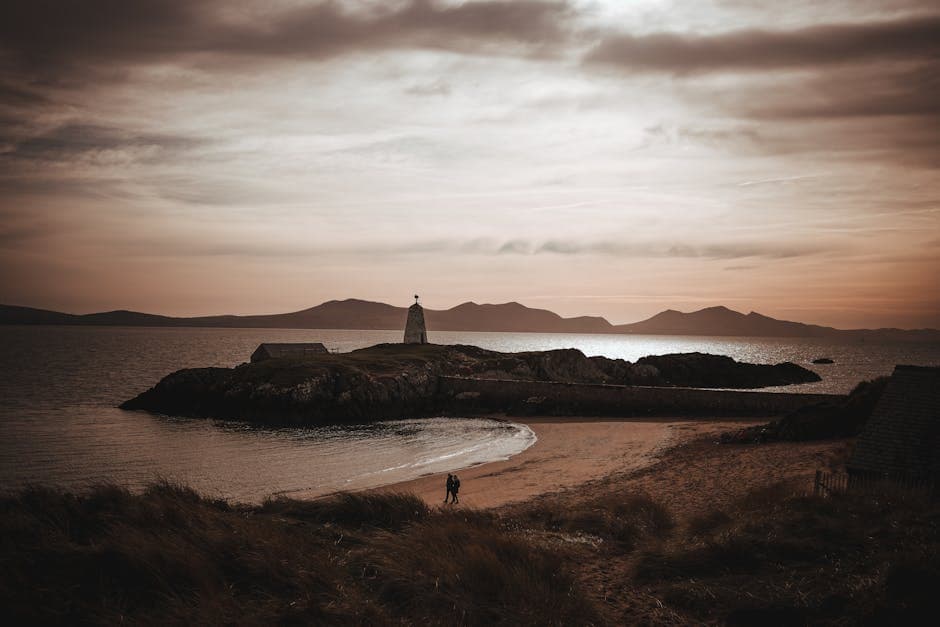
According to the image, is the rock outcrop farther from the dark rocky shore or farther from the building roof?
the dark rocky shore

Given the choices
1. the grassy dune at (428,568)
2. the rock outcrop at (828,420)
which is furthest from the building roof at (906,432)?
the rock outcrop at (828,420)

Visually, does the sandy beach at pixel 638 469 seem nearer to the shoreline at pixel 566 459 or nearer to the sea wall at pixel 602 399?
the shoreline at pixel 566 459

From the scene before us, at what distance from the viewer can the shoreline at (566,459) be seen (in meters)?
22.8

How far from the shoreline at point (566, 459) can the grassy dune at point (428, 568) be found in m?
5.65

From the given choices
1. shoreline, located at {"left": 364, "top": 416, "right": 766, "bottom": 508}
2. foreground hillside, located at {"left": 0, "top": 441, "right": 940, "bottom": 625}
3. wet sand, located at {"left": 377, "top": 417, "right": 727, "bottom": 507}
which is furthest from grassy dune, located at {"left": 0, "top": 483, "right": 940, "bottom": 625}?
wet sand, located at {"left": 377, "top": 417, "right": 727, "bottom": 507}

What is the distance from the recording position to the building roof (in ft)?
48.6

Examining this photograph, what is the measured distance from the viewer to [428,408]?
1982 inches

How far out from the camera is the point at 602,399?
157 feet

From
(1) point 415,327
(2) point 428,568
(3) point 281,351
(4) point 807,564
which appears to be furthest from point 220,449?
(1) point 415,327

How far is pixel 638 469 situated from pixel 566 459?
4.70 meters

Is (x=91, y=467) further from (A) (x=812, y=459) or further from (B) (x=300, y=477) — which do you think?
(A) (x=812, y=459)

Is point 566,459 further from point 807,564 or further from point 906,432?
point 807,564

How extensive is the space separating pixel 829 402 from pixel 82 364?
327 feet

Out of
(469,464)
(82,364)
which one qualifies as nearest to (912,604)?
(469,464)
